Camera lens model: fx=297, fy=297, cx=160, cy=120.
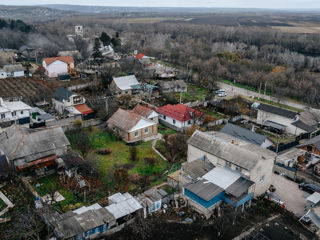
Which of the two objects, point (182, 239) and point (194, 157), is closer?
point (182, 239)

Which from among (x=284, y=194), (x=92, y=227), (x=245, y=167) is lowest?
(x=284, y=194)

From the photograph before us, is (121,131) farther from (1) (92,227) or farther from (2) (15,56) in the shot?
(2) (15,56)

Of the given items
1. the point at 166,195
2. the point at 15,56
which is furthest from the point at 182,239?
the point at 15,56

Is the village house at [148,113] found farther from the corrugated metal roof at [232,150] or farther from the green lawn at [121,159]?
the corrugated metal roof at [232,150]

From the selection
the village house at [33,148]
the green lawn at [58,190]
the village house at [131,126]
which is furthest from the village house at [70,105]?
the green lawn at [58,190]

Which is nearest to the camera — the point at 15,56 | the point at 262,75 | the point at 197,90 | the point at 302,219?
the point at 302,219

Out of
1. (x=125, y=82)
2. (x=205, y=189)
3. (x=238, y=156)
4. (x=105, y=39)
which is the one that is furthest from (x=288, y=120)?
(x=105, y=39)

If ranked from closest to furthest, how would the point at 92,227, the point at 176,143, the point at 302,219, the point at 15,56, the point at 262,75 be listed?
1. the point at 92,227
2. the point at 302,219
3. the point at 176,143
4. the point at 262,75
5. the point at 15,56

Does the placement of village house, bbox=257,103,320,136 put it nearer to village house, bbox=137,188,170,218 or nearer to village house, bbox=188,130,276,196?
village house, bbox=188,130,276,196
